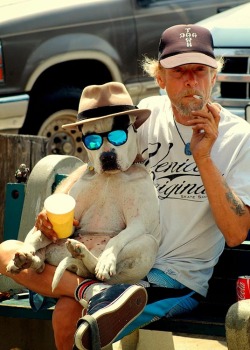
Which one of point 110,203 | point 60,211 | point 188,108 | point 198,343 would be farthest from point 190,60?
point 198,343

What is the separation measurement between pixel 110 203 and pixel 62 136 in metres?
4.33

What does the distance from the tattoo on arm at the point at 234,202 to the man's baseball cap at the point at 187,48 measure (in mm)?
551

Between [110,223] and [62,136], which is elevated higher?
[110,223]

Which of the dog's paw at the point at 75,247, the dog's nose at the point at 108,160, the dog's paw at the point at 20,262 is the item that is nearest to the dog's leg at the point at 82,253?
the dog's paw at the point at 75,247

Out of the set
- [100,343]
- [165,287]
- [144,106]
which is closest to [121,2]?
[144,106]

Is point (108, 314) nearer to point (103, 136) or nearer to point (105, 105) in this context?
point (103, 136)

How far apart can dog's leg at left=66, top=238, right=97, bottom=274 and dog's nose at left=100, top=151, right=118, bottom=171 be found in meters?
0.40

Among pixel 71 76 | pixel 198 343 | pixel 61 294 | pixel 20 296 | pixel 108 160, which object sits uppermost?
pixel 108 160

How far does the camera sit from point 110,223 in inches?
190

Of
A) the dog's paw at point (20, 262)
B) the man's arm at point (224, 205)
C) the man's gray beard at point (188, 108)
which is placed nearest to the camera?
the dog's paw at point (20, 262)

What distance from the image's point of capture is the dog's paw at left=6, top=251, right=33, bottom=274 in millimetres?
4609

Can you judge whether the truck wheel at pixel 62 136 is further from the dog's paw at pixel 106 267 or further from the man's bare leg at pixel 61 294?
the dog's paw at pixel 106 267

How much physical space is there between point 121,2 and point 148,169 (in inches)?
183

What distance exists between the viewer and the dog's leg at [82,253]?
14.6 feet
